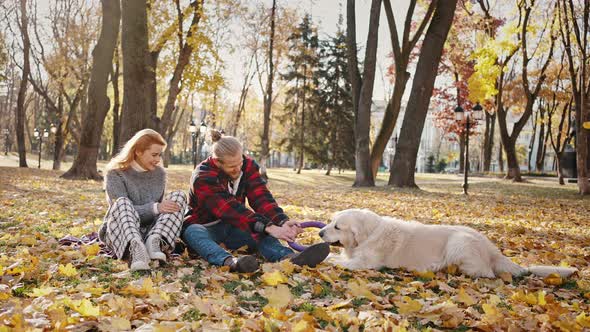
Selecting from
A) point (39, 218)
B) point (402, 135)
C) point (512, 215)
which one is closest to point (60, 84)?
point (402, 135)

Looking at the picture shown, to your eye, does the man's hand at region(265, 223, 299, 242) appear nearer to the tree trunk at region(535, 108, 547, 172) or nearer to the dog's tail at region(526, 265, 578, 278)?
the dog's tail at region(526, 265, 578, 278)

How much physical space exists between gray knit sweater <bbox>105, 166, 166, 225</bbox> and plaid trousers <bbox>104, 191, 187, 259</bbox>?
0.14 metres

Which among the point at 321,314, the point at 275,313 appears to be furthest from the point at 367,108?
the point at 275,313

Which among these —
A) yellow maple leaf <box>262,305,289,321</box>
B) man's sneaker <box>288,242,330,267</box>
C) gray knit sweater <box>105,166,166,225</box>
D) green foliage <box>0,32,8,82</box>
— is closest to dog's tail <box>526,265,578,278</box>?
man's sneaker <box>288,242,330,267</box>

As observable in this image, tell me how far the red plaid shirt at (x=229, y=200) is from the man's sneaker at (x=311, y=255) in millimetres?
491

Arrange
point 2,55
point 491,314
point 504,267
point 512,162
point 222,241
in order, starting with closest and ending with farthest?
1. point 491,314
2. point 504,267
3. point 222,241
4. point 2,55
5. point 512,162

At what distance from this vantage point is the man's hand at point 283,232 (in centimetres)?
452

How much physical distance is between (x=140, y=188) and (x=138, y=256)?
3.13 ft

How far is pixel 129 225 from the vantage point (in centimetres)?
427

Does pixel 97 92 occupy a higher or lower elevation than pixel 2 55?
lower

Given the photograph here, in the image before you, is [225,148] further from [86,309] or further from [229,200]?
[86,309]

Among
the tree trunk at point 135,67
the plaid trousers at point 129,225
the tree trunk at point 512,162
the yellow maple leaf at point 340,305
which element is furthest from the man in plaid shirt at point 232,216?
the tree trunk at point 512,162

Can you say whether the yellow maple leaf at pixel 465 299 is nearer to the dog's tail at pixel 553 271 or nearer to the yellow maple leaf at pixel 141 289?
Answer: the dog's tail at pixel 553 271

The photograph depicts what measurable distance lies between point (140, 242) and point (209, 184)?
89 cm
